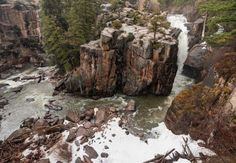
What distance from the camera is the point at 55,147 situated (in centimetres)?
2630

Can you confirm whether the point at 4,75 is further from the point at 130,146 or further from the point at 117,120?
the point at 130,146

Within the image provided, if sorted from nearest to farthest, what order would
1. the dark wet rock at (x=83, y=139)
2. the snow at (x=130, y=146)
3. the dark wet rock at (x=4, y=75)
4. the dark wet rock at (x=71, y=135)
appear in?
1. the snow at (x=130, y=146)
2. the dark wet rock at (x=83, y=139)
3. the dark wet rock at (x=71, y=135)
4. the dark wet rock at (x=4, y=75)

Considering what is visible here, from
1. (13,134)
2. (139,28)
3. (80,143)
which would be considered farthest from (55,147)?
(139,28)

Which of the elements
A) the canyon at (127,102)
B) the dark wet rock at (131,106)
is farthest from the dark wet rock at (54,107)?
the dark wet rock at (131,106)

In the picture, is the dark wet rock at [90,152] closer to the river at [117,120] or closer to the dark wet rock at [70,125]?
the river at [117,120]

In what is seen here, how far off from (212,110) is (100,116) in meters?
12.8

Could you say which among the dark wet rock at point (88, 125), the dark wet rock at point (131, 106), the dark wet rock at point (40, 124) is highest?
the dark wet rock at point (131, 106)

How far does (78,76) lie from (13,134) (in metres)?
12.5

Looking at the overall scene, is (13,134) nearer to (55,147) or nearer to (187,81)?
(55,147)

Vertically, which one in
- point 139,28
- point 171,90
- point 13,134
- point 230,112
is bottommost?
point 13,134

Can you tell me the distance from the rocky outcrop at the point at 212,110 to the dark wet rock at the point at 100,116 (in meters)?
7.33

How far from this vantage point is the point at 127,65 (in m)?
37.5

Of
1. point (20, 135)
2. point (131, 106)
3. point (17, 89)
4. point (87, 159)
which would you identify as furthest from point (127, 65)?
point (17, 89)

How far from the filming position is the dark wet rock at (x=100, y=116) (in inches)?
1200
